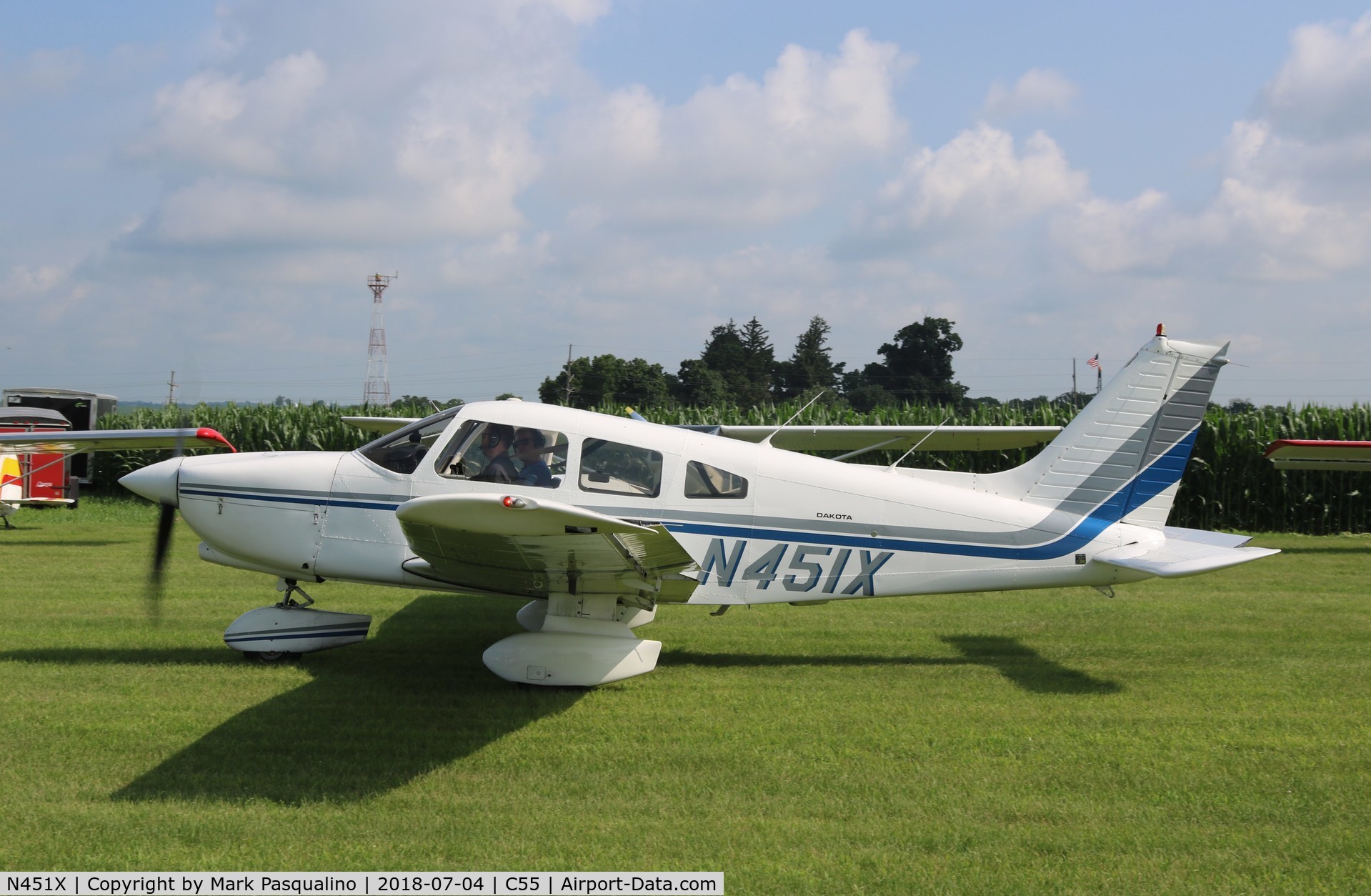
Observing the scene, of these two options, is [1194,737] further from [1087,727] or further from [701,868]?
[701,868]

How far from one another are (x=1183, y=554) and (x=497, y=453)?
475cm

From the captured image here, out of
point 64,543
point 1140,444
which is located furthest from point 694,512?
point 64,543

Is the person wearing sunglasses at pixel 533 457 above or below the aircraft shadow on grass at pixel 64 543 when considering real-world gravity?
above

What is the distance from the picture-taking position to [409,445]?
6.82m

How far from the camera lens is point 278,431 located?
72.4 ft

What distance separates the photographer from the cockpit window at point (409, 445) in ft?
22.1

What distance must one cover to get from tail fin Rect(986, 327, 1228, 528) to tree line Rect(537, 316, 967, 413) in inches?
1456

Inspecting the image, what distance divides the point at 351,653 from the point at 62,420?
1459 cm

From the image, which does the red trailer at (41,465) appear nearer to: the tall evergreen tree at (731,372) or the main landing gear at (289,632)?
the main landing gear at (289,632)

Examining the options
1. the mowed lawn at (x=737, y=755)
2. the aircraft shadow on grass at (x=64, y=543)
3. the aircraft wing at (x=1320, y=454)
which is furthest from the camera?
the aircraft wing at (x=1320, y=454)

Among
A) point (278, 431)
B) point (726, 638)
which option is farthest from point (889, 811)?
point (278, 431)

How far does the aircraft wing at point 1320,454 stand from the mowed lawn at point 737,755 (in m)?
6.53

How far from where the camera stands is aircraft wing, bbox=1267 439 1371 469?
14.3 m

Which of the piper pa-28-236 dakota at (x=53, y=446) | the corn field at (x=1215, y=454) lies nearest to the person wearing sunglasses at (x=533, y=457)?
the piper pa-28-236 dakota at (x=53, y=446)
